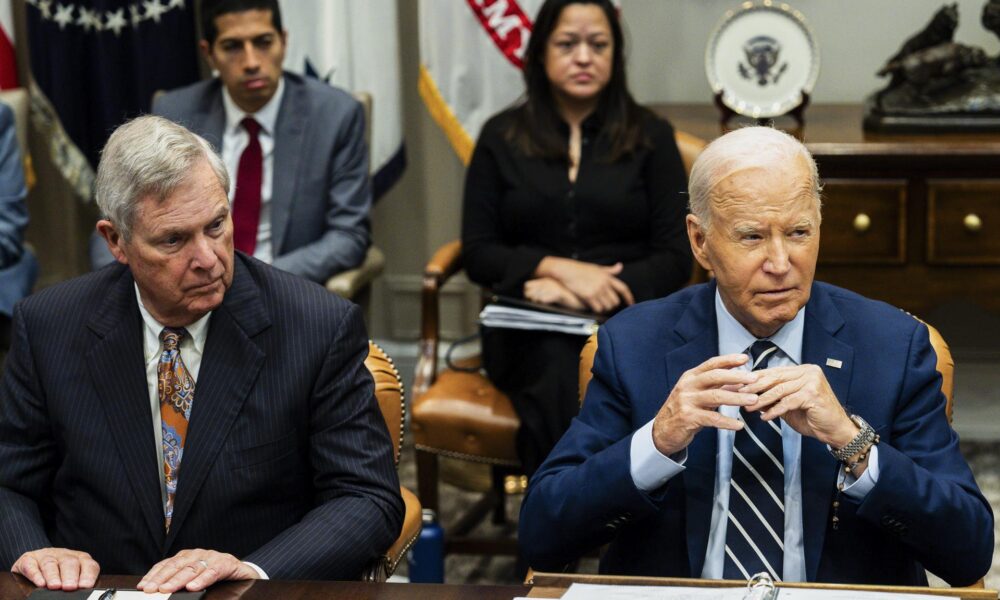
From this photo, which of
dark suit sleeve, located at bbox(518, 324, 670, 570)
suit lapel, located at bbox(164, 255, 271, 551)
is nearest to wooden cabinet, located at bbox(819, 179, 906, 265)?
dark suit sleeve, located at bbox(518, 324, 670, 570)

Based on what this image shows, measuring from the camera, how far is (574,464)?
2311 millimetres

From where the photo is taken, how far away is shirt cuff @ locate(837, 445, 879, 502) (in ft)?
6.78

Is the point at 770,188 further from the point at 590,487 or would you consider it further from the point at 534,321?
the point at 534,321

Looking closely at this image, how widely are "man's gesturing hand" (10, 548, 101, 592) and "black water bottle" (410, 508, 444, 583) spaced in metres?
1.48

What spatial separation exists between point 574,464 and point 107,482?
803mm

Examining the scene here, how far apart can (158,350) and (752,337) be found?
3.43ft

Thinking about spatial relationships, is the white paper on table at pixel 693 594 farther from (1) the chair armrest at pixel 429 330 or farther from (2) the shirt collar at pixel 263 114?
(2) the shirt collar at pixel 263 114

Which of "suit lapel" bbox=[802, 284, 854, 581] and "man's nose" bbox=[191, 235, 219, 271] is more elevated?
"man's nose" bbox=[191, 235, 219, 271]

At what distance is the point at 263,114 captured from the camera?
4367 mm

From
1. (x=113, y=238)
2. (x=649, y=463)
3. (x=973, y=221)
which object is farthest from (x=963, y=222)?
(x=113, y=238)

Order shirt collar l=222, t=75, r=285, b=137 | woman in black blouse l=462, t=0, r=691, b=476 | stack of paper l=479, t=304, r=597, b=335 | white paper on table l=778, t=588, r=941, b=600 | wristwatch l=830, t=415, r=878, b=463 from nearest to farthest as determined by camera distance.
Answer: white paper on table l=778, t=588, r=941, b=600, wristwatch l=830, t=415, r=878, b=463, stack of paper l=479, t=304, r=597, b=335, woman in black blouse l=462, t=0, r=691, b=476, shirt collar l=222, t=75, r=285, b=137

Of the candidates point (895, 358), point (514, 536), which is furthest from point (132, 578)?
point (514, 536)

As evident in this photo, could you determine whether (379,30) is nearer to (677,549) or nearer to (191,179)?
(191,179)

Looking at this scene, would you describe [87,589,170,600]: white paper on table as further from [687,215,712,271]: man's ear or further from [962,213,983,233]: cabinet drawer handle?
[962,213,983,233]: cabinet drawer handle
